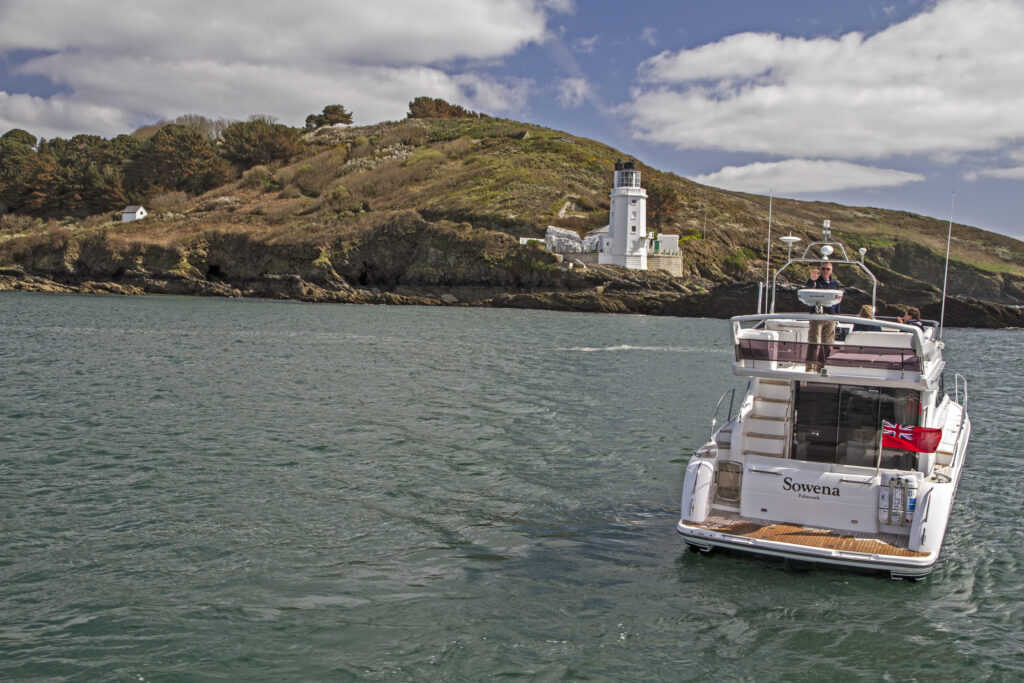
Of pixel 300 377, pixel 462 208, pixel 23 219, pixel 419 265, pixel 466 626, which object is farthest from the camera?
pixel 23 219

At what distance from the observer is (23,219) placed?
365ft

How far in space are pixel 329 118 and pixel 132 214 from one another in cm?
6584

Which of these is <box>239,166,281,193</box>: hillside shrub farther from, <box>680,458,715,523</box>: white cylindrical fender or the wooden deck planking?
the wooden deck planking

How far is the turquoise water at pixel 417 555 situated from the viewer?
8.20m

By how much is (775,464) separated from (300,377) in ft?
63.0

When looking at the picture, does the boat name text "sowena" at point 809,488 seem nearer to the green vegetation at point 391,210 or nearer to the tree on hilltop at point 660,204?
the green vegetation at point 391,210

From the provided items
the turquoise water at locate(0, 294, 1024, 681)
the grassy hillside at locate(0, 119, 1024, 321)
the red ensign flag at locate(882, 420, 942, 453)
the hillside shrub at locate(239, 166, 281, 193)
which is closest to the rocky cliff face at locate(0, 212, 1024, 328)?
the grassy hillside at locate(0, 119, 1024, 321)

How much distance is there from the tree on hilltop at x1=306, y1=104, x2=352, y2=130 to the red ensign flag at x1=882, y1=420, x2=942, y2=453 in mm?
166889

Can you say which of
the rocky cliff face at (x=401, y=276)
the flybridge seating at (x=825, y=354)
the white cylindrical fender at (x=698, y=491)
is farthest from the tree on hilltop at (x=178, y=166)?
the white cylindrical fender at (x=698, y=491)

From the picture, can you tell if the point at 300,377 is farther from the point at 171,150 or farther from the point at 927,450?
the point at 171,150

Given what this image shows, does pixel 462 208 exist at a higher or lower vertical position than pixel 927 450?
higher

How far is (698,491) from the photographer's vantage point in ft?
36.1

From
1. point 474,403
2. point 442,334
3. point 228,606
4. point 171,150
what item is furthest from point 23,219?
point 228,606

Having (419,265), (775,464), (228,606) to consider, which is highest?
(419,265)
